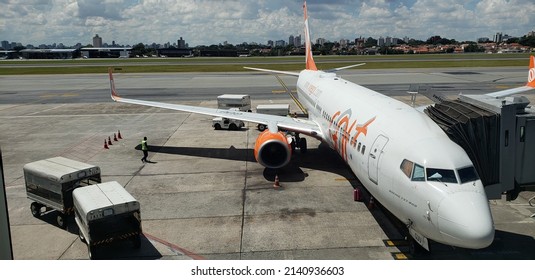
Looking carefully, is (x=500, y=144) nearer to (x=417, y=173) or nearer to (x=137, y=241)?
(x=417, y=173)

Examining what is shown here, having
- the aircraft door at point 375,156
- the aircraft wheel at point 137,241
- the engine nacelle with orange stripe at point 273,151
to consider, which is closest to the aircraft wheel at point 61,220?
the aircraft wheel at point 137,241

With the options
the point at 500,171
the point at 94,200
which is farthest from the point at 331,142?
the point at 94,200

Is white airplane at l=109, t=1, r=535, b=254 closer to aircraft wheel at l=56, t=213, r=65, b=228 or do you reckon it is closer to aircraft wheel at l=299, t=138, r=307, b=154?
aircraft wheel at l=299, t=138, r=307, b=154

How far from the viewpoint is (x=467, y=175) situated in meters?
11.1

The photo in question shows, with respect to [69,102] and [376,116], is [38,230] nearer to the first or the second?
[376,116]

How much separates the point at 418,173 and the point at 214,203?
380 inches

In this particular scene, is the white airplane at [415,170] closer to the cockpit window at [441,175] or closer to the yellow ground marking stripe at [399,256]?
the cockpit window at [441,175]

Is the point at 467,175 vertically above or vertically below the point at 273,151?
above

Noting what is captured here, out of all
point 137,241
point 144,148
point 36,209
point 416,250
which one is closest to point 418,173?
point 416,250

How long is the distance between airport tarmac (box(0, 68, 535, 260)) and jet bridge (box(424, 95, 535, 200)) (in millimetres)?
2334

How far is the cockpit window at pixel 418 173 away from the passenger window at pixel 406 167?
140 mm

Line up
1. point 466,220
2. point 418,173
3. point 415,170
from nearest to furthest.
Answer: point 466,220 → point 418,173 → point 415,170

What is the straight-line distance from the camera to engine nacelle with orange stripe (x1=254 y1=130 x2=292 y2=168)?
20484 mm

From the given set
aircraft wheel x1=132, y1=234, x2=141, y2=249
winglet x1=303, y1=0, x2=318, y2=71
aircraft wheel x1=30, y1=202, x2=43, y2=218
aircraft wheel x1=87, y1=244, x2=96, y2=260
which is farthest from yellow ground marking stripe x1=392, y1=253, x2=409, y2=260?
winglet x1=303, y1=0, x2=318, y2=71
